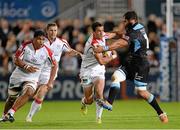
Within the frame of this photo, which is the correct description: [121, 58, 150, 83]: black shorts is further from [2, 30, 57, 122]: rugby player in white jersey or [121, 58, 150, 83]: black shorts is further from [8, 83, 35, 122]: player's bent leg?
[8, 83, 35, 122]: player's bent leg

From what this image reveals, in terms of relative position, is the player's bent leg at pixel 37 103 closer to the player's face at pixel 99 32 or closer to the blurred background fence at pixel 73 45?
the player's face at pixel 99 32

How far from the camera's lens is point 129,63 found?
1792 centimetres

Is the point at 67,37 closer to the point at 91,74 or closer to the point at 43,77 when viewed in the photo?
the point at 43,77

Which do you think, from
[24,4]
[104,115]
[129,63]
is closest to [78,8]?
[24,4]

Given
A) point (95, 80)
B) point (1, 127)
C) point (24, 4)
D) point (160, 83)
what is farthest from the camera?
point (24, 4)

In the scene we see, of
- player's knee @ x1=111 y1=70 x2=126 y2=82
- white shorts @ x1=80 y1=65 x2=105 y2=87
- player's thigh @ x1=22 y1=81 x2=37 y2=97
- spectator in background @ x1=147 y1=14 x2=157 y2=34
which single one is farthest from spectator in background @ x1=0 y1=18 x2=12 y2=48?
player's knee @ x1=111 y1=70 x2=126 y2=82

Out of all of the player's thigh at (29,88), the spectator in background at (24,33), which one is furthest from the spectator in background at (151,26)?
the player's thigh at (29,88)

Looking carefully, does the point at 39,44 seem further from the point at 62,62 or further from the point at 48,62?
the point at 62,62

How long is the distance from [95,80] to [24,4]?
1391cm

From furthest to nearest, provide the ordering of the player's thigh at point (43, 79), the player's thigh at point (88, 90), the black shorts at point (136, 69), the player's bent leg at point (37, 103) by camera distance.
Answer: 1. the player's thigh at point (88, 90)
2. the player's thigh at point (43, 79)
3. the player's bent leg at point (37, 103)
4. the black shorts at point (136, 69)

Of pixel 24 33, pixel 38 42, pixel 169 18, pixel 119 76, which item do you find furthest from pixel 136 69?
pixel 24 33

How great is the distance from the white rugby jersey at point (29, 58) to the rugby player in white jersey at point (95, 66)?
119 cm

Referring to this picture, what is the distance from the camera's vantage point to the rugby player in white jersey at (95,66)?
59.4 feet

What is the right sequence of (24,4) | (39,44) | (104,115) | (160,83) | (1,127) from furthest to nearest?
(24,4)
(160,83)
(104,115)
(39,44)
(1,127)
